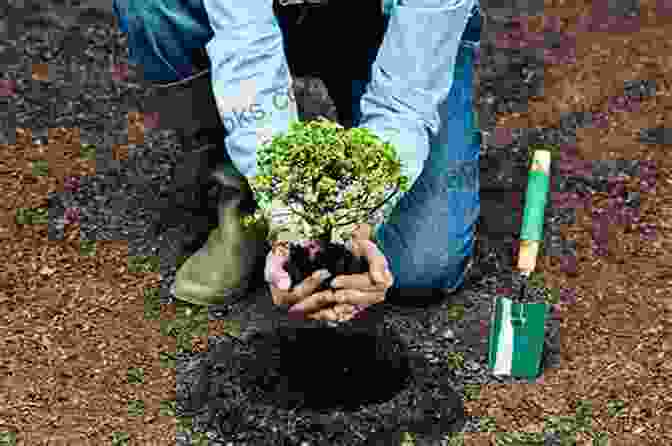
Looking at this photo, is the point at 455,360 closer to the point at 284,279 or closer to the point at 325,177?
the point at 284,279

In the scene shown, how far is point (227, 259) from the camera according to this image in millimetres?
2396

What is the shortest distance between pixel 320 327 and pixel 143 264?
54cm

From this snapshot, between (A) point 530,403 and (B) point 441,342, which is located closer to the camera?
(A) point 530,403

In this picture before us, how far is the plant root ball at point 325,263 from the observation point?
1.94 metres

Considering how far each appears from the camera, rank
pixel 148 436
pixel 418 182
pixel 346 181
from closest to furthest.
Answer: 1. pixel 346 181
2. pixel 148 436
3. pixel 418 182

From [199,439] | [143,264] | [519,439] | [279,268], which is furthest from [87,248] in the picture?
[519,439]

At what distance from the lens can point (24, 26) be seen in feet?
11.9

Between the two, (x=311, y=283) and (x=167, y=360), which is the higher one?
(x=311, y=283)

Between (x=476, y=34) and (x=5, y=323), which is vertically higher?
(x=476, y=34)

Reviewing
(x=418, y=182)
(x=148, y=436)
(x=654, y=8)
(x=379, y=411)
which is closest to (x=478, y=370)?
(x=379, y=411)

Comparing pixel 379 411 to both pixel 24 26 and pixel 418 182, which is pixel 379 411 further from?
pixel 24 26

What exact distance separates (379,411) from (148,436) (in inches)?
18.7

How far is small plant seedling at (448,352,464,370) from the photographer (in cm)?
223

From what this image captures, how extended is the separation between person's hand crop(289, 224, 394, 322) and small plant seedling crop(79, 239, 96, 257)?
0.85 meters
